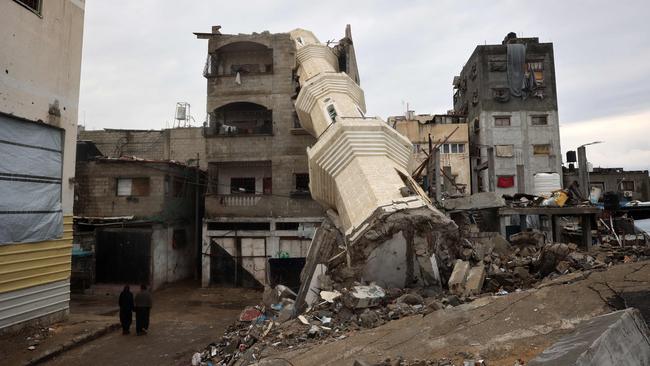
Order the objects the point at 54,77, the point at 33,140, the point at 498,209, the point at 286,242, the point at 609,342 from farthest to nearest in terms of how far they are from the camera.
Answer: the point at 286,242 < the point at 498,209 < the point at 54,77 < the point at 33,140 < the point at 609,342

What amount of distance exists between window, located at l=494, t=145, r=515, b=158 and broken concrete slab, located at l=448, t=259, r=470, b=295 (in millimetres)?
26696

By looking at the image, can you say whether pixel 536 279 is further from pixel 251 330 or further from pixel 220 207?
pixel 220 207

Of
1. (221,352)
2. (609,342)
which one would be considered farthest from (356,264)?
(609,342)

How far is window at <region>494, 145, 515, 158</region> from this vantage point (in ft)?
109

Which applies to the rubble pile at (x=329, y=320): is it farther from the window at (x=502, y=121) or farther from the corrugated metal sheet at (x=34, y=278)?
the window at (x=502, y=121)

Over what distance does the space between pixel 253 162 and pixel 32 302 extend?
Result: 14935 mm

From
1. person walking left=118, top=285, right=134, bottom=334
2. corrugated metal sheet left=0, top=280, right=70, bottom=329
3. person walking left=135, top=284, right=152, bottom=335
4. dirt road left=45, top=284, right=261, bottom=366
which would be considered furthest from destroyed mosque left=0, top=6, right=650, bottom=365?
person walking left=135, top=284, right=152, bottom=335

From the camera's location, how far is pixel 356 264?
363 inches

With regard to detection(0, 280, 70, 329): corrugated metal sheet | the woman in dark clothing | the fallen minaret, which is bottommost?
the woman in dark clothing

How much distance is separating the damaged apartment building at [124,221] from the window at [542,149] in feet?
92.3

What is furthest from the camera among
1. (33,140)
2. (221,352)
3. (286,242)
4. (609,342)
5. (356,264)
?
(286,242)

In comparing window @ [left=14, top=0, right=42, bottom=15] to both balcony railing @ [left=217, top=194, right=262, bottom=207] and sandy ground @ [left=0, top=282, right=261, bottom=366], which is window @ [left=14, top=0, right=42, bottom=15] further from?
balcony railing @ [left=217, top=194, right=262, bottom=207]

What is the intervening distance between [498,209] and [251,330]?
11.6 metres

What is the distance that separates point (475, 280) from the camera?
28.3ft
